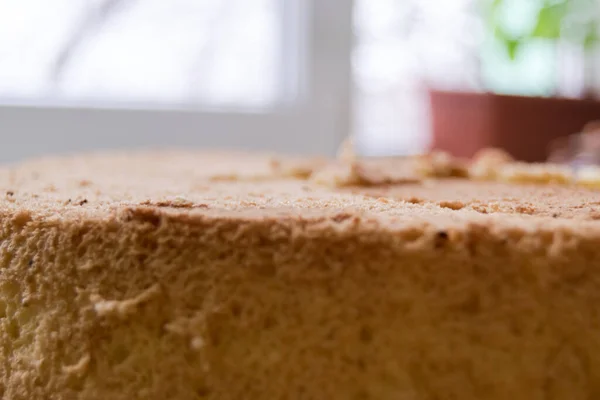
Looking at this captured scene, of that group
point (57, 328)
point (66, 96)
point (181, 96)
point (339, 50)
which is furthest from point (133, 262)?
point (339, 50)

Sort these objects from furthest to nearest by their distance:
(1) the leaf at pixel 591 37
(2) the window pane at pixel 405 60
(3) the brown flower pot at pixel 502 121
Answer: (2) the window pane at pixel 405 60 < (1) the leaf at pixel 591 37 < (3) the brown flower pot at pixel 502 121

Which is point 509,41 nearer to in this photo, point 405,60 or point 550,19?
point 550,19

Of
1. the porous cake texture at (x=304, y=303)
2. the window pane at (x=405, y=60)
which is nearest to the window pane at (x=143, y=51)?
the window pane at (x=405, y=60)

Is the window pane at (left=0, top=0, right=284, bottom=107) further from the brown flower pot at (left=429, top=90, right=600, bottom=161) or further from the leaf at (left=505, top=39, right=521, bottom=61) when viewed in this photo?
the leaf at (left=505, top=39, right=521, bottom=61)

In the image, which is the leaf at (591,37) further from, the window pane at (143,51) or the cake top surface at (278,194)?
the cake top surface at (278,194)

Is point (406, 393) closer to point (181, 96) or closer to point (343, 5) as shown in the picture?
point (181, 96)

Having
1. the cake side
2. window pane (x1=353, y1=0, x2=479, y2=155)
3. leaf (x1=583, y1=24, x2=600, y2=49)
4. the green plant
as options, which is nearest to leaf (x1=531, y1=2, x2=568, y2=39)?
the green plant

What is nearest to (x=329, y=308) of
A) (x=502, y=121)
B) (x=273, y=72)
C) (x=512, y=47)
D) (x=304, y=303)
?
(x=304, y=303)
